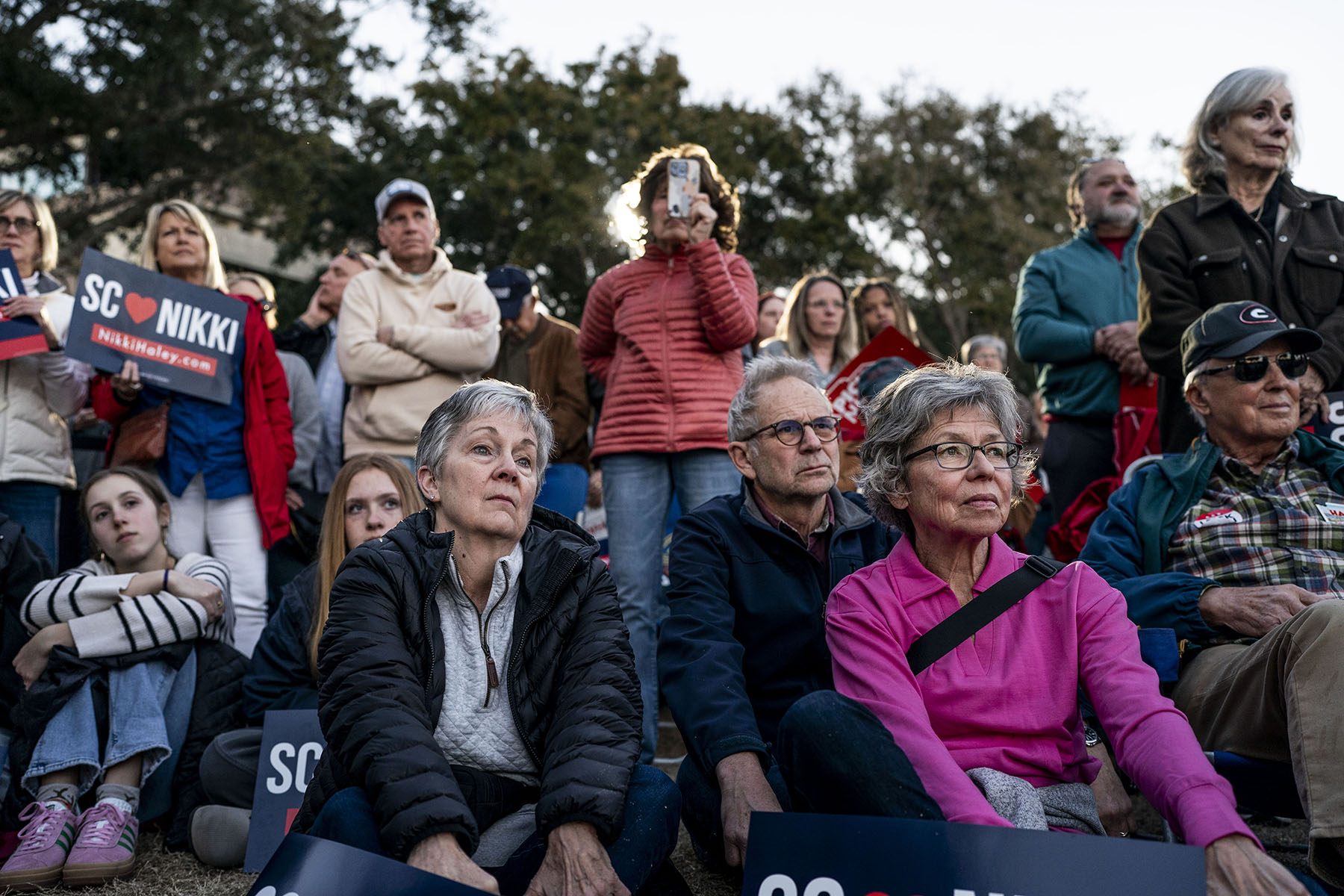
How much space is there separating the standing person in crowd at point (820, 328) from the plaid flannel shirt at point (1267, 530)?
9.65ft

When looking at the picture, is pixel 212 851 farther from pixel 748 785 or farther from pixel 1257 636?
pixel 1257 636

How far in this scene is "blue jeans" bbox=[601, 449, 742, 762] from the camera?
4.83m

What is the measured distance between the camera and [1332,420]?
417 cm

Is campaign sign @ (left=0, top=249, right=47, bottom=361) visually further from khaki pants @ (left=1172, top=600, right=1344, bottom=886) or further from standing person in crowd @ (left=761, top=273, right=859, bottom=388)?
khaki pants @ (left=1172, top=600, right=1344, bottom=886)

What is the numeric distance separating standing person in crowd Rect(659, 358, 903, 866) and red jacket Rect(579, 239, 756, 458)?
1.19m

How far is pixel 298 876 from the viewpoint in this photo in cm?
241

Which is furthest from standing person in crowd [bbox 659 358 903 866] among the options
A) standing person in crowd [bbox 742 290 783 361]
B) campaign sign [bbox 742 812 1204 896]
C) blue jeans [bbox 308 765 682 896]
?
standing person in crowd [bbox 742 290 783 361]

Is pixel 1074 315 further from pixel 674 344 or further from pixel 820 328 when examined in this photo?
pixel 674 344

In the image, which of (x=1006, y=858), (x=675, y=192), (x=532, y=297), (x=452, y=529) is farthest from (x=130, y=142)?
(x=1006, y=858)

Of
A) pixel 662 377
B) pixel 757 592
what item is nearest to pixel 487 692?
pixel 757 592

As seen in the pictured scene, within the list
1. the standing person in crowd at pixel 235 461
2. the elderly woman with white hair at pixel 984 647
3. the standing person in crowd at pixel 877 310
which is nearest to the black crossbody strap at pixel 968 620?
the elderly woman with white hair at pixel 984 647

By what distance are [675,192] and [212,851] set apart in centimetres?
304

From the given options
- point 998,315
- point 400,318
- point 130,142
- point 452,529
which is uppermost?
point 130,142

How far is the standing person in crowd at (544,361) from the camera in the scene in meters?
6.29
